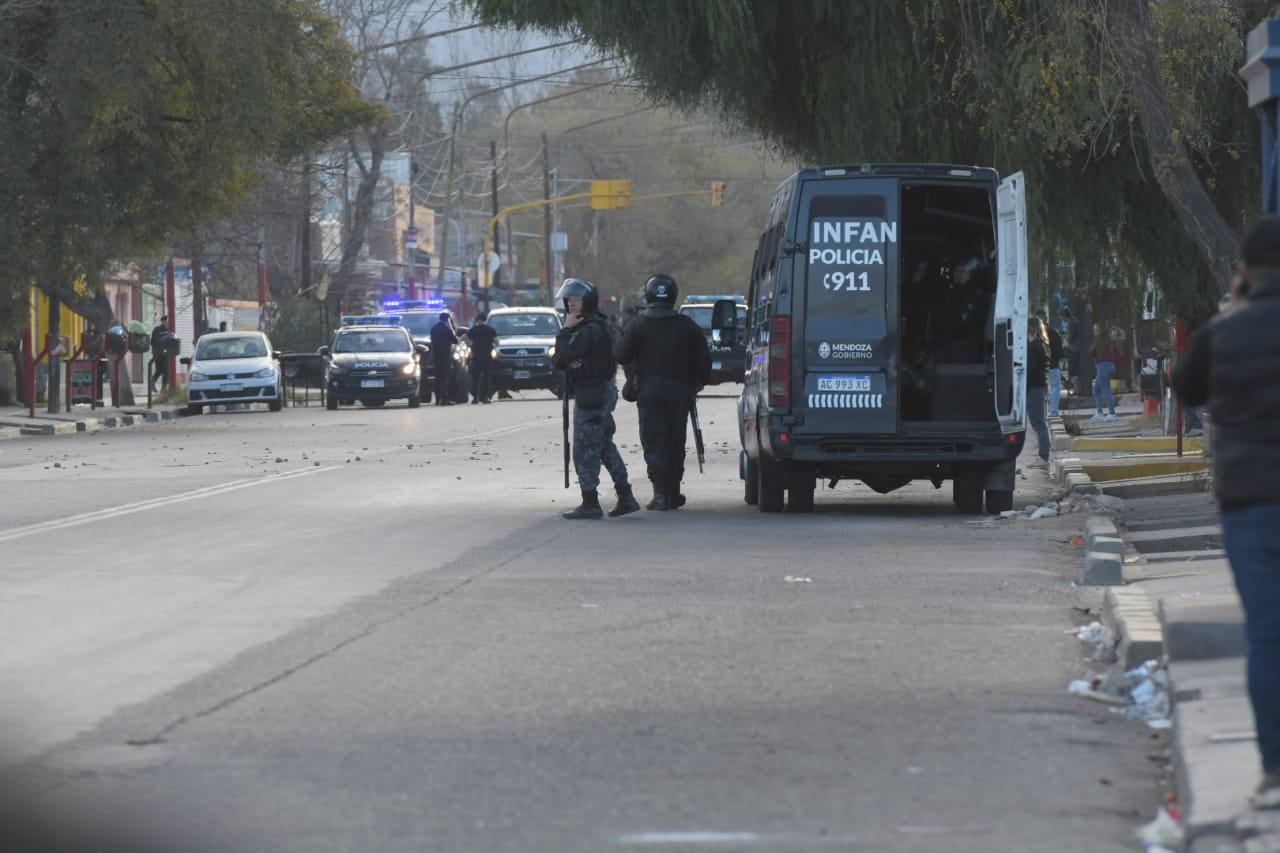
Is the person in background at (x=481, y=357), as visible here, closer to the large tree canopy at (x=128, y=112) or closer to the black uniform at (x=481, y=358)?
the black uniform at (x=481, y=358)

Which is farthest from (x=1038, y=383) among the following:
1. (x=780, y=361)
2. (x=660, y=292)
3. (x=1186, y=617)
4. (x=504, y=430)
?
(x=1186, y=617)

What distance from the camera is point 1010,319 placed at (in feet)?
54.2

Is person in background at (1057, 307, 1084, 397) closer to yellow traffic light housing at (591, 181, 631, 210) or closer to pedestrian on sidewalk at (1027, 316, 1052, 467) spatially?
pedestrian on sidewalk at (1027, 316, 1052, 467)

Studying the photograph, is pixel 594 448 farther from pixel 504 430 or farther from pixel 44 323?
pixel 44 323

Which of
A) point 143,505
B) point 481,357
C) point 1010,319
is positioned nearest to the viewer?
point 1010,319

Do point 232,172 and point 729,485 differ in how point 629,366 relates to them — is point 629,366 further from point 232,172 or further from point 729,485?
point 232,172

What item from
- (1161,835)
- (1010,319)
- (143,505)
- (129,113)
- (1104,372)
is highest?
(129,113)

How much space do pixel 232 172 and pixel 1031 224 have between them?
2174 centimetres

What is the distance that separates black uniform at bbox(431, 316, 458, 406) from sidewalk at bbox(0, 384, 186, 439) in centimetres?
510

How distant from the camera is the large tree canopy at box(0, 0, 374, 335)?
3409 cm

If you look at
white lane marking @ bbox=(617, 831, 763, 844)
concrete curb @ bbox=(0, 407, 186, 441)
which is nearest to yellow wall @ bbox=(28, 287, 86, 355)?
concrete curb @ bbox=(0, 407, 186, 441)

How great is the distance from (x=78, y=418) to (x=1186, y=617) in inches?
1234

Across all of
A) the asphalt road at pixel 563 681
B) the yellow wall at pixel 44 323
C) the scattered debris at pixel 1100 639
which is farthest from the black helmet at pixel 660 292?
the yellow wall at pixel 44 323

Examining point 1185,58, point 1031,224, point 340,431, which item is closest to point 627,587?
point 1185,58
